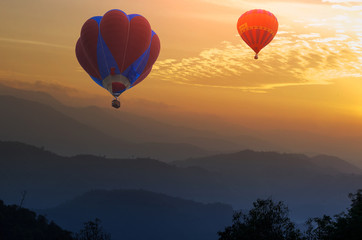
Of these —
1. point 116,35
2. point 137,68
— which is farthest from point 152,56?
point 116,35

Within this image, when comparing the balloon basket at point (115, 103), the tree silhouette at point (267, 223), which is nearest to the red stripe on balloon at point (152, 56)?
the balloon basket at point (115, 103)

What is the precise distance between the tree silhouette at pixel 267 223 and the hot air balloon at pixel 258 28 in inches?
1682

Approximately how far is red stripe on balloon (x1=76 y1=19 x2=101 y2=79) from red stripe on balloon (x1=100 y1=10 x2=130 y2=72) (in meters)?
1.52

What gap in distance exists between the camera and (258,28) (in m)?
78.6

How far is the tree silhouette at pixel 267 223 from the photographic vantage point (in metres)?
39.5

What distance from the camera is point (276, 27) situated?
80.5m

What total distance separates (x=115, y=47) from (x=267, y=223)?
104ft

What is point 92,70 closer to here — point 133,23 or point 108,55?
point 108,55

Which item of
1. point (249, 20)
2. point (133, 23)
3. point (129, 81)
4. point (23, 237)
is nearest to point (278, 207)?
point (129, 81)

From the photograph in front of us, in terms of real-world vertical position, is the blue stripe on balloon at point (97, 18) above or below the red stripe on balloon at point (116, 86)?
A: above

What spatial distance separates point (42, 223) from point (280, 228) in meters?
113

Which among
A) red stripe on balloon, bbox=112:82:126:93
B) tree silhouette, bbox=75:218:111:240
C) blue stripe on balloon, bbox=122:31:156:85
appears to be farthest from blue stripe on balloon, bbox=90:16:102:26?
tree silhouette, bbox=75:218:111:240

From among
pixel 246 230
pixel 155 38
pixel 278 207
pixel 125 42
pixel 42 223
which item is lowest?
pixel 246 230

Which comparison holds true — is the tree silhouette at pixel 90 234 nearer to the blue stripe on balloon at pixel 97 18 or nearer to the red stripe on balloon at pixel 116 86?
the red stripe on balloon at pixel 116 86
